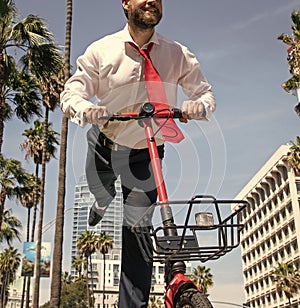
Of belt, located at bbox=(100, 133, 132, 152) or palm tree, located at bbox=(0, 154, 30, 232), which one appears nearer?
belt, located at bbox=(100, 133, 132, 152)

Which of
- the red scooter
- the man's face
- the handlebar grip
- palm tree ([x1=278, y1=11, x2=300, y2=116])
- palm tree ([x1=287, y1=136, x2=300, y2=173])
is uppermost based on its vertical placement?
palm tree ([x1=278, y1=11, x2=300, y2=116])

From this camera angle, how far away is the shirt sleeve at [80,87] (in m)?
2.50

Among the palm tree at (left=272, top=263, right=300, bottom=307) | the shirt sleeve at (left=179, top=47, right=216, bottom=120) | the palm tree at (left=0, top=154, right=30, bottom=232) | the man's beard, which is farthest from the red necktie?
the palm tree at (left=272, top=263, right=300, bottom=307)

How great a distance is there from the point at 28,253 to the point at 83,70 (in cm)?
2616

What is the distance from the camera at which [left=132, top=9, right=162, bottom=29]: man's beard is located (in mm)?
2590

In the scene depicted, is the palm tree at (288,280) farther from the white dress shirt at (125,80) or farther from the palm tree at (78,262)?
the white dress shirt at (125,80)

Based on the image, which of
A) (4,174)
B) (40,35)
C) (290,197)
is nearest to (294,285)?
(290,197)

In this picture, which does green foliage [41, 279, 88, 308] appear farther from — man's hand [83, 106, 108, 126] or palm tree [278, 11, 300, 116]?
man's hand [83, 106, 108, 126]

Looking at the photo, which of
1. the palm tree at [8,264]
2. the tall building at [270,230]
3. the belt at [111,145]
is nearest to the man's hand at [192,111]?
the belt at [111,145]

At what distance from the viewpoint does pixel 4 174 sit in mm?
22656

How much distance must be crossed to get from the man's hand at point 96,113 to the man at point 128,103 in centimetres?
8

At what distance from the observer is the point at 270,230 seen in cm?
7094

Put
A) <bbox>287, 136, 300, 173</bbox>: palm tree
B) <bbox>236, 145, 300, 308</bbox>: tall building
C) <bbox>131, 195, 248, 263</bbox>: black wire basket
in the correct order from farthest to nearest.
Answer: <bbox>236, 145, 300, 308</bbox>: tall building, <bbox>287, 136, 300, 173</bbox>: palm tree, <bbox>131, 195, 248, 263</bbox>: black wire basket

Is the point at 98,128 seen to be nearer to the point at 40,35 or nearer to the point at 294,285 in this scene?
the point at 40,35
